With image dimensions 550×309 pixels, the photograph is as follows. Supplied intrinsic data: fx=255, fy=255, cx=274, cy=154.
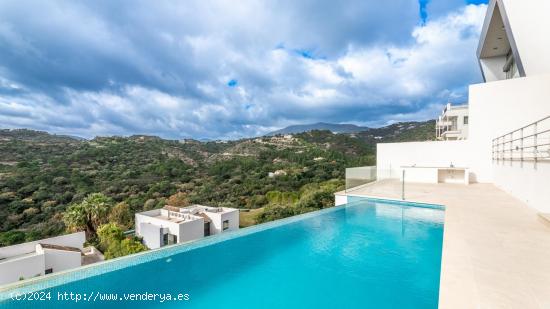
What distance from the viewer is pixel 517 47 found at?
13703mm

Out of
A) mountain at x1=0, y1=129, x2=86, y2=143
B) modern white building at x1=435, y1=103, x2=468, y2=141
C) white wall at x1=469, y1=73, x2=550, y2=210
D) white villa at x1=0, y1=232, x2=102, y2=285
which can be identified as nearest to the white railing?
white wall at x1=469, y1=73, x2=550, y2=210

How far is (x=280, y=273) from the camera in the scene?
4484 mm

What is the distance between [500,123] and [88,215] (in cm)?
2804

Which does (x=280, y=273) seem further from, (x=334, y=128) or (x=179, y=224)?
(x=334, y=128)

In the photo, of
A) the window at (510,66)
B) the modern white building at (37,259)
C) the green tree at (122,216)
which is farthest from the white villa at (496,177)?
the green tree at (122,216)

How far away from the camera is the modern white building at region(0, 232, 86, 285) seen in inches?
515

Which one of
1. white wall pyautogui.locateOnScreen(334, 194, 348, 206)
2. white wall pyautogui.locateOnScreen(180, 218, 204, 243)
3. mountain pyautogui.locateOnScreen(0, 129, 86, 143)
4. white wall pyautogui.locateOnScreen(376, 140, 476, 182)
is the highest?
mountain pyautogui.locateOnScreen(0, 129, 86, 143)

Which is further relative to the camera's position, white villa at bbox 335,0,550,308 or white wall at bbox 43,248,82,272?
white wall at bbox 43,248,82,272

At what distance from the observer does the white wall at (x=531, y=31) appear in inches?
467

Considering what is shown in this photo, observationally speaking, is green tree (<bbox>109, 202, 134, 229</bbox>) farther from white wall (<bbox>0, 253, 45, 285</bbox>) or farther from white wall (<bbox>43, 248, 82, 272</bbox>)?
white wall (<bbox>0, 253, 45, 285</bbox>)

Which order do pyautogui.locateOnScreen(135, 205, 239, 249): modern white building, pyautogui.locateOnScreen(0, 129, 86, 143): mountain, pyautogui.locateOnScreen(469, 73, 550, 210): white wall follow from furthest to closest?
pyautogui.locateOnScreen(0, 129, 86, 143): mountain, pyautogui.locateOnScreen(135, 205, 239, 249): modern white building, pyautogui.locateOnScreen(469, 73, 550, 210): white wall

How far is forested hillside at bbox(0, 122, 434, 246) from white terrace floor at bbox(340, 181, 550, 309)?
47.4 ft

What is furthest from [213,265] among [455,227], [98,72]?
[98,72]

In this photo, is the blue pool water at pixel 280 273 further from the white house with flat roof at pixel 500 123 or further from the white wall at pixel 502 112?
the white wall at pixel 502 112
